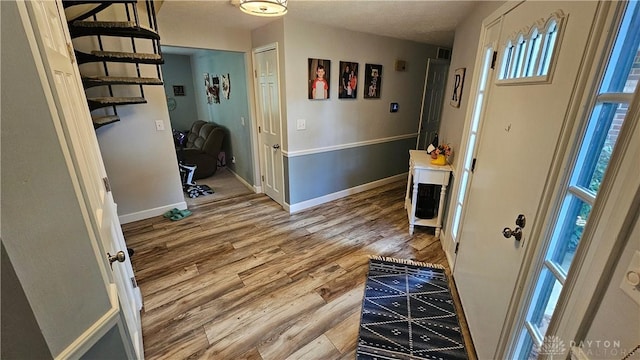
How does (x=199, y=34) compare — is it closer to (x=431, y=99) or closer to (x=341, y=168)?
(x=341, y=168)

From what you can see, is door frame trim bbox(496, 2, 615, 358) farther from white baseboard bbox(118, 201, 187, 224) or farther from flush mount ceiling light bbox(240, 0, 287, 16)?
white baseboard bbox(118, 201, 187, 224)

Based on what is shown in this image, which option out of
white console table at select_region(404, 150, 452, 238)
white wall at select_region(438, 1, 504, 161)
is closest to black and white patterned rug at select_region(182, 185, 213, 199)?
white console table at select_region(404, 150, 452, 238)

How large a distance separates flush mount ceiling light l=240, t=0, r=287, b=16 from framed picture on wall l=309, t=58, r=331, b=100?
1131mm

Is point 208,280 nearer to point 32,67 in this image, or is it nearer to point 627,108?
point 32,67

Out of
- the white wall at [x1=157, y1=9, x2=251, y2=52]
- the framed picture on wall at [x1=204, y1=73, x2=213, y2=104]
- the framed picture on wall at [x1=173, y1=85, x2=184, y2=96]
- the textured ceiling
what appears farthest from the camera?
the framed picture on wall at [x1=173, y1=85, x2=184, y2=96]

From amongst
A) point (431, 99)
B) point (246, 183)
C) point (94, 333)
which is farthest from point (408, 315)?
point (431, 99)

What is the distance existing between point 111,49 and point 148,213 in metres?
1.79

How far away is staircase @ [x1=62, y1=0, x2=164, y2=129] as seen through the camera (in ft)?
6.65

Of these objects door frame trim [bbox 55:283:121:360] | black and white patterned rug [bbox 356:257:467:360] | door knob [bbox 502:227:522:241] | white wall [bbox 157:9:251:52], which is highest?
white wall [bbox 157:9:251:52]

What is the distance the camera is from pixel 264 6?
1739mm

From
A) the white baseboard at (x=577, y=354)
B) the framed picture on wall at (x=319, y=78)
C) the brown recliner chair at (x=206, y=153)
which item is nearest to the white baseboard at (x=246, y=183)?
the brown recliner chair at (x=206, y=153)

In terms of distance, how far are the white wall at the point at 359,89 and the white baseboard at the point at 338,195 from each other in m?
0.73

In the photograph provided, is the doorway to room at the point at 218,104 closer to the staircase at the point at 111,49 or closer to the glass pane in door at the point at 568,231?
the staircase at the point at 111,49

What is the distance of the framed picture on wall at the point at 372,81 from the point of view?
3416 mm
